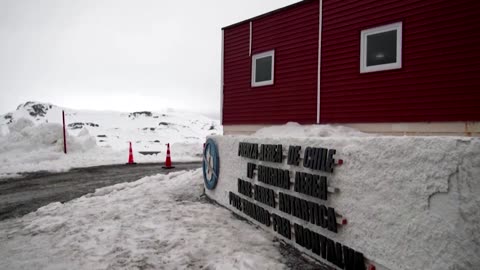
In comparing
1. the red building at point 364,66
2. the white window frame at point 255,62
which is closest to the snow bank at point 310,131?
the red building at point 364,66

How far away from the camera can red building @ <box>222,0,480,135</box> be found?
6.09 meters

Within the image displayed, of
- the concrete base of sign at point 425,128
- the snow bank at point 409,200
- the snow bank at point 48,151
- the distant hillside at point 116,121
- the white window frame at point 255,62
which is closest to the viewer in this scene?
the snow bank at point 409,200

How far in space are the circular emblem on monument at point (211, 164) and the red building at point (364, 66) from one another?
2.83 m

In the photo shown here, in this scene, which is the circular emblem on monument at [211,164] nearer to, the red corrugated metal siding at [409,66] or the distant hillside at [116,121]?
the red corrugated metal siding at [409,66]

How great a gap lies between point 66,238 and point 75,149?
1464 cm

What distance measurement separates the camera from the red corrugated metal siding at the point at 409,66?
5984 millimetres

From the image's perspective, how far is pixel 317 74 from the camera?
331 inches

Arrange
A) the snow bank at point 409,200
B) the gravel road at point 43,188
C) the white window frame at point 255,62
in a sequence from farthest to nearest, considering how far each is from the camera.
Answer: the white window frame at point 255,62 < the gravel road at point 43,188 < the snow bank at point 409,200

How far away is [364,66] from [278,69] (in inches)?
106

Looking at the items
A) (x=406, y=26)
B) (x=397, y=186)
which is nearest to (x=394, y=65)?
(x=406, y=26)

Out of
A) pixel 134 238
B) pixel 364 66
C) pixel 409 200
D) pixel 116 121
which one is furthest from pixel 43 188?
pixel 116 121

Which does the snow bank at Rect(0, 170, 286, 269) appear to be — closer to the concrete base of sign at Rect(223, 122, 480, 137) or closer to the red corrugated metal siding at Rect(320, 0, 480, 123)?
the concrete base of sign at Rect(223, 122, 480, 137)

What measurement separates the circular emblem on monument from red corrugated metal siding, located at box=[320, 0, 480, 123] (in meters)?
3.09

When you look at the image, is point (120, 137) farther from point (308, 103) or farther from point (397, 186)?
point (397, 186)
